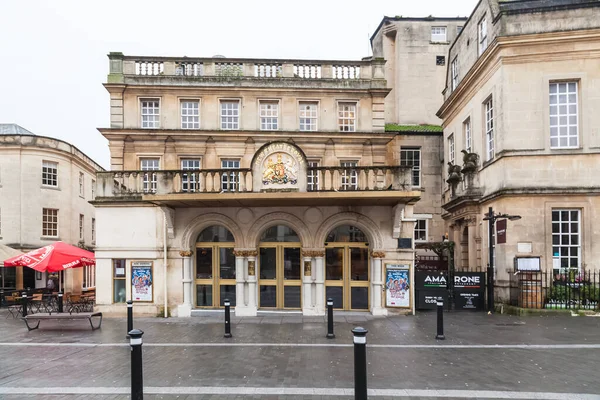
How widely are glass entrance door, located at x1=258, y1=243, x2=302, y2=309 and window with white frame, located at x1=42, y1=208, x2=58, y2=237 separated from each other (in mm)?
16744

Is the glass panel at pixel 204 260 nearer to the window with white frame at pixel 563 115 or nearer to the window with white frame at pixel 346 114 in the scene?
the window with white frame at pixel 346 114

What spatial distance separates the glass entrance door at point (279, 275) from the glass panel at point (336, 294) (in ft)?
3.38

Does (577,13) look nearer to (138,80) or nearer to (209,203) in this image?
(209,203)

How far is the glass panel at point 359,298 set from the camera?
14312 millimetres

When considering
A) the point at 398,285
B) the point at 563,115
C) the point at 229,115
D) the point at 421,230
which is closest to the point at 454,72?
the point at 563,115

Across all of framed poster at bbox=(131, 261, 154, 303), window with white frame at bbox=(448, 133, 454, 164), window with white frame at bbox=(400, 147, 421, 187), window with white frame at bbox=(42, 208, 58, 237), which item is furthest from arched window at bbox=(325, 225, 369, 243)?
window with white frame at bbox=(42, 208, 58, 237)

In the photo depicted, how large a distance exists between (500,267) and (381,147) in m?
7.57

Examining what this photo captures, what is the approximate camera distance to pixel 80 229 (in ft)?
90.1

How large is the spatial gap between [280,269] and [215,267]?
2356 mm

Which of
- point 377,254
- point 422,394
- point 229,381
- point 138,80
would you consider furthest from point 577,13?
point 138,80

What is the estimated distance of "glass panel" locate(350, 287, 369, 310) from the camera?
14312mm

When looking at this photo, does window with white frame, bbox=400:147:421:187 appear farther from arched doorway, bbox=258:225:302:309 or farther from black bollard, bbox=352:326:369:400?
black bollard, bbox=352:326:369:400

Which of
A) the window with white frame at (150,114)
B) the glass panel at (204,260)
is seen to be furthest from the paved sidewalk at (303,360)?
the window with white frame at (150,114)

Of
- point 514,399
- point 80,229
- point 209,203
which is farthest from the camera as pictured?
point 80,229
